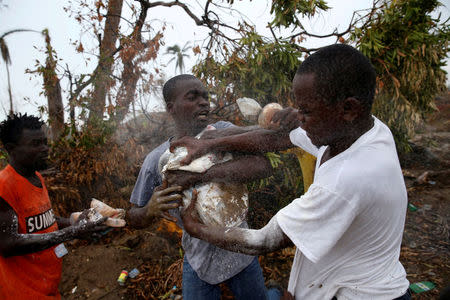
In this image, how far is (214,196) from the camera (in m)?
1.52

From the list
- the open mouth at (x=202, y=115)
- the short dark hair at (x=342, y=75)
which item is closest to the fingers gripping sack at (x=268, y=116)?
the open mouth at (x=202, y=115)

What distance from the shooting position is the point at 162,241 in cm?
450

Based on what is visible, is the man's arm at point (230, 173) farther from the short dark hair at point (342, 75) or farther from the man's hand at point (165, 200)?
the short dark hair at point (342, 75)

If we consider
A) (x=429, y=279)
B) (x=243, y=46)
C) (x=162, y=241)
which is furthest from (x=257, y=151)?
(x=162, y=241)

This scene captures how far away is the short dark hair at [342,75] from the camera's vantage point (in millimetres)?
1013

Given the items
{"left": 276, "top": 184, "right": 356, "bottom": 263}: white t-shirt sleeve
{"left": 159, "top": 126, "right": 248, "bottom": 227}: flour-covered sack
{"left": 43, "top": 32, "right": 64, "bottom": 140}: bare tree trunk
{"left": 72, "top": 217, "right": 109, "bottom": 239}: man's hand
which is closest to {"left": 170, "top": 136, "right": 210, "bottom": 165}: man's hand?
{"left": 159, "top": 126, "right": 248, "bottom": 227}: flour-covered sack

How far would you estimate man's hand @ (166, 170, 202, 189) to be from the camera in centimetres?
157

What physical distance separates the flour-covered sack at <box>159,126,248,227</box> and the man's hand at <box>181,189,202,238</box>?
28 mm

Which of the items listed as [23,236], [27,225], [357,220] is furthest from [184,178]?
[27,225]

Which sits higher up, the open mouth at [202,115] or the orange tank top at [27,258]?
the open mouth at [202,115]

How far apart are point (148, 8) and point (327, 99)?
228 inches

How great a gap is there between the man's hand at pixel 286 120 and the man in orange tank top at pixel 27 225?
1.43m

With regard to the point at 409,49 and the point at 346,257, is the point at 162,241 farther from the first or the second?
the point at 409,49

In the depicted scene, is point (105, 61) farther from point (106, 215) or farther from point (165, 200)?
point (165, 200)
